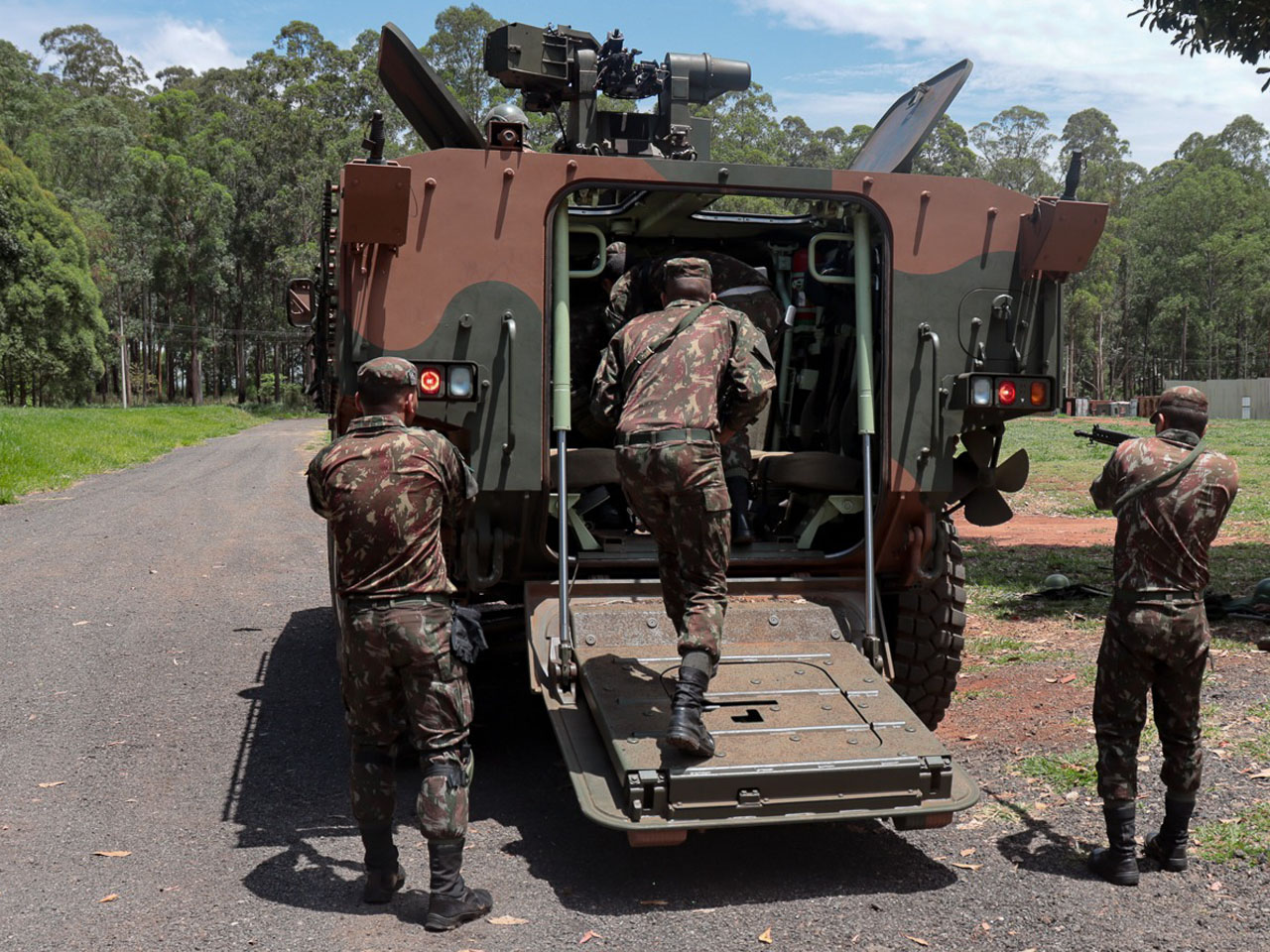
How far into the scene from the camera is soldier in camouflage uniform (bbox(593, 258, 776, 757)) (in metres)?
4.40

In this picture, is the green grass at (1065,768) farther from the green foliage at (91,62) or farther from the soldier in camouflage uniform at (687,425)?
the green foliage at (91,62)

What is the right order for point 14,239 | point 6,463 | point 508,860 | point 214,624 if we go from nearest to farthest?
1. point 508,860
2. point 214,624
3. point 6,463
4. point 14,239

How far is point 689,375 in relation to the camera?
4535 millimetres

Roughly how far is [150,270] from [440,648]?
56.9 meters

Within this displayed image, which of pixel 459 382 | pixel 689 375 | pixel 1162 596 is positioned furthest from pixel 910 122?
pixel 1162 596

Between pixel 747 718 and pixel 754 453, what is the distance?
74.8 inches

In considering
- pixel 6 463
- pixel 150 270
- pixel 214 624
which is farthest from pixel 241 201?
pixel 214 624

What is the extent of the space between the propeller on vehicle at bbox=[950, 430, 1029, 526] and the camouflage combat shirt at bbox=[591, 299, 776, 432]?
44.9 inches

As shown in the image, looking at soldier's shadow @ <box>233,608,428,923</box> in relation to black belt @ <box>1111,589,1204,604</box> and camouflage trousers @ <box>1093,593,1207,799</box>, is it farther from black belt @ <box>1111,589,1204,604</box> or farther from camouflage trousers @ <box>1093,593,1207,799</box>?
black belt @ <box>1111,589,1204,604</box>

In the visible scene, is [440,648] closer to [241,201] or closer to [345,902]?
[345,902]

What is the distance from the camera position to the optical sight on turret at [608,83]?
6.48 metres

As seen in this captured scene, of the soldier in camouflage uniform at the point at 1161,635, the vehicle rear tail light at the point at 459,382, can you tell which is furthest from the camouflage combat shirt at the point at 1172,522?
the vehicle rear tail light at the point at 459,382

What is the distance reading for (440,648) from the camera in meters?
3.92

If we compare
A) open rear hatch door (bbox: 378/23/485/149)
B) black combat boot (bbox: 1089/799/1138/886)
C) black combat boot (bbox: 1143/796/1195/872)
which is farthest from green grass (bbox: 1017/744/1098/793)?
open rear hatch door (bbox: 378/23/485/149)
